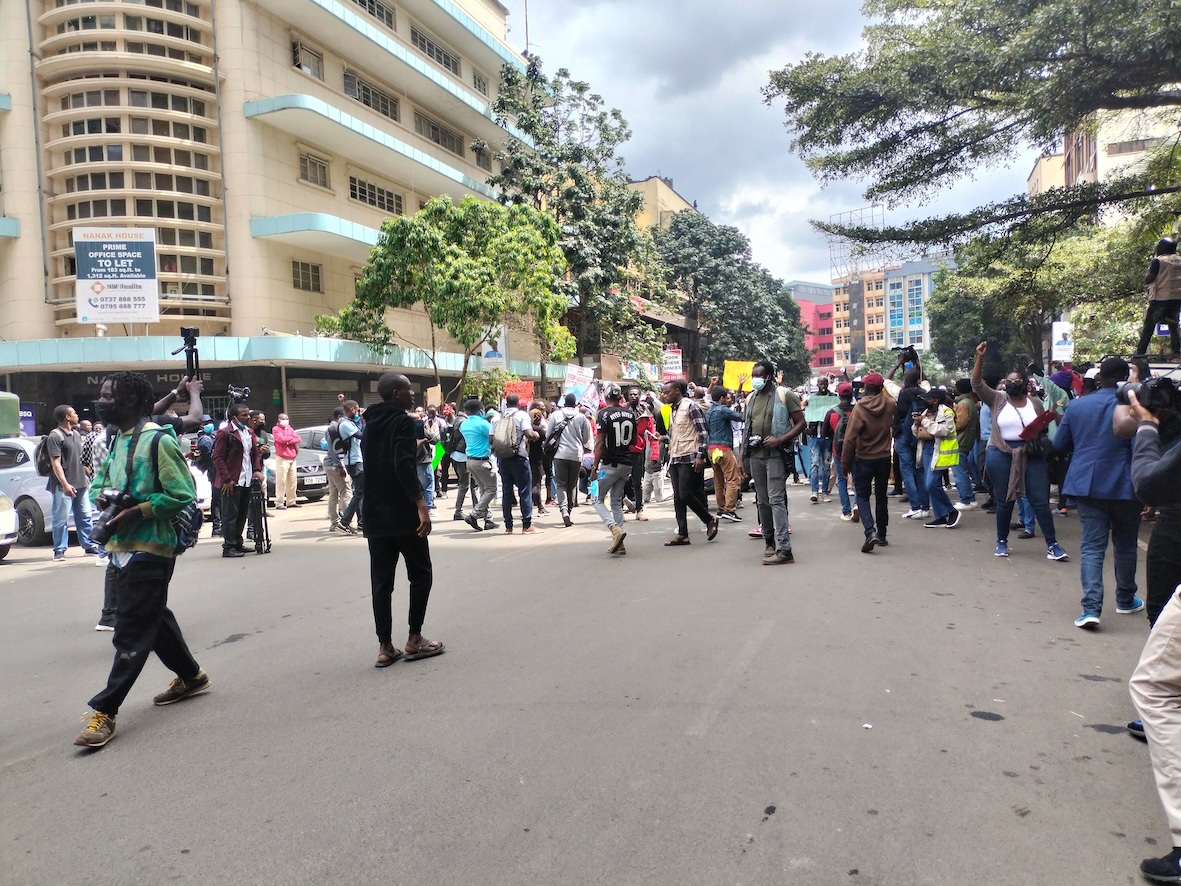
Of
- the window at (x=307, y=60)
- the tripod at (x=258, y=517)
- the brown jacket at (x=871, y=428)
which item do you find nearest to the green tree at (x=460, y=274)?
the window at (x=307, y=60)

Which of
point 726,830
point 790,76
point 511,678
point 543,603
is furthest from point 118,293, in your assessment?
point 726,830

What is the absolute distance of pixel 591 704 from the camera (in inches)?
171

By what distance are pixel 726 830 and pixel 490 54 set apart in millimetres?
36615

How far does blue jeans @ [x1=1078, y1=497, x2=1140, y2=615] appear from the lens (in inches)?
218

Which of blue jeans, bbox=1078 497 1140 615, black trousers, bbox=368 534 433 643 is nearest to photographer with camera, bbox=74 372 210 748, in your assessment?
black trousers, bbox=368 534 433 643

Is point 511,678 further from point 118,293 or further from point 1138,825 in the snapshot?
point 118,293

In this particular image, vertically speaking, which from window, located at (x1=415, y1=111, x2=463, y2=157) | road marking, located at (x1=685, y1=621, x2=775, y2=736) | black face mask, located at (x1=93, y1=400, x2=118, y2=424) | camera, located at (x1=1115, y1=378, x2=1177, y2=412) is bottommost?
road marking, located at (x1=685, y1=621, x2=775, y2=736)

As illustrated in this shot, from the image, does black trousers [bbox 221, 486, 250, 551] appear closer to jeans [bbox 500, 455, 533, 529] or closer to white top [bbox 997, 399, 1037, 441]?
jeans [bbox 500, 455, 533, 529]

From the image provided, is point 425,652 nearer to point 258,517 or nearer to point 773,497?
point 773,497

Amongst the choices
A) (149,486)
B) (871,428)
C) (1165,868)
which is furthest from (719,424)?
(1165,868)

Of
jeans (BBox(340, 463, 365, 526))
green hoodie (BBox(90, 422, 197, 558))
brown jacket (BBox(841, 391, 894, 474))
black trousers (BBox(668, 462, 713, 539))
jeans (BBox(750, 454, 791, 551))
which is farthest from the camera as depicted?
jeans (BBox(340, 463, 365, 526))

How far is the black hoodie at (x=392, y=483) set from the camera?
206 inches

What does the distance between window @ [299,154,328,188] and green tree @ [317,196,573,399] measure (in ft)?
16.6

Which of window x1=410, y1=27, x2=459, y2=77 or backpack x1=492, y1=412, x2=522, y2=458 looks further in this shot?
window x1=410, y1=27, x2=459, y2=77
